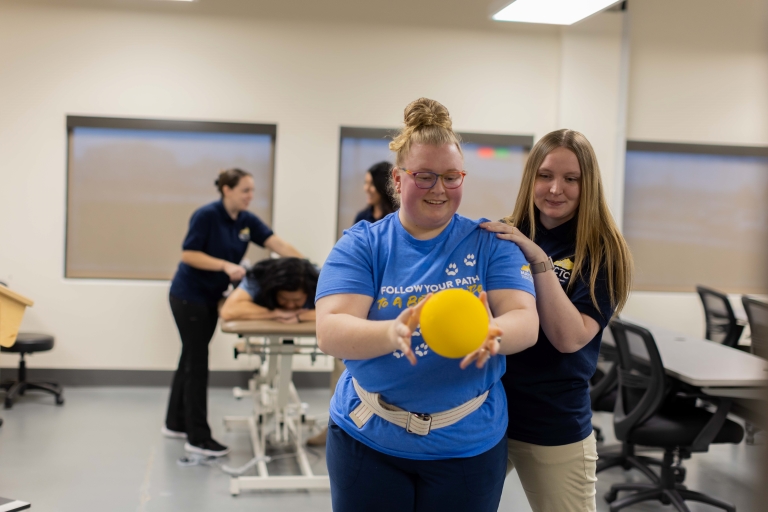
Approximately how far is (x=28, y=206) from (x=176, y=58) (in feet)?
5.20

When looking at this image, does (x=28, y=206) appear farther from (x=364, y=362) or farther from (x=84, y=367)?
(x=364, y=362)

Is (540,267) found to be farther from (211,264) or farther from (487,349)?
(211,264)

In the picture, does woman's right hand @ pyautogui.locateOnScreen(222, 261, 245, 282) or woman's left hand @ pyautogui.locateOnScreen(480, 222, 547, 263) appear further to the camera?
woman's right hand @ pyautogui.locateOnScreen(222, 261, 245, 282)

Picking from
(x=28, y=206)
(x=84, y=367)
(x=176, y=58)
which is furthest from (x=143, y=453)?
(x=176, y=58)

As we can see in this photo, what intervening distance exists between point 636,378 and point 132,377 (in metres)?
3.84

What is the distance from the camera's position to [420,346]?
136 cm

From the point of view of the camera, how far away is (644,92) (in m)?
5.88

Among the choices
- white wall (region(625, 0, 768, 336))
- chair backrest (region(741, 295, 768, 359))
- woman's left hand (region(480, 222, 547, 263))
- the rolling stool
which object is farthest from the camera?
white wall (region(625, 0, 768, 336))

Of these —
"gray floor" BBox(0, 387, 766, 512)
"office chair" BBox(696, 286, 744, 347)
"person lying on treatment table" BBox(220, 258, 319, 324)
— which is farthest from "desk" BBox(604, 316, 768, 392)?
"person lying on treatment table" BBox(220, 258, 319, 324)

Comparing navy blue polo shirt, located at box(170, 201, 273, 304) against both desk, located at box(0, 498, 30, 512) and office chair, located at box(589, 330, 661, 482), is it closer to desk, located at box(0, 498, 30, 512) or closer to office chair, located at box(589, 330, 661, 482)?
desk, located at box(0, 498, 30, 512)

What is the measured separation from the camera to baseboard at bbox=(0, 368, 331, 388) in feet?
17.7

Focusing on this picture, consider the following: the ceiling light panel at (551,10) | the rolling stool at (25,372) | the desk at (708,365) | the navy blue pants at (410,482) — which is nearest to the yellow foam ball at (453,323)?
the navy blue pants at (410,482)

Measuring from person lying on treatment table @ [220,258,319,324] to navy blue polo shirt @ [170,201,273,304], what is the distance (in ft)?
1.26

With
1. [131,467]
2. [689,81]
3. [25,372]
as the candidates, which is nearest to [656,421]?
[131,467]
